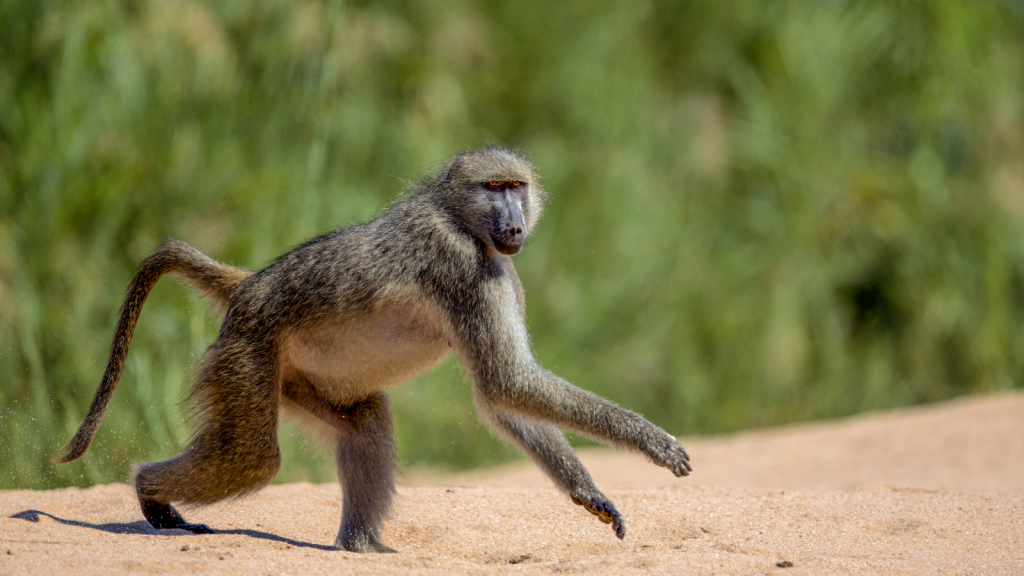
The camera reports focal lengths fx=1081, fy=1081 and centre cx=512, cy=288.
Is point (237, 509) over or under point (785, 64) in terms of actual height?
under

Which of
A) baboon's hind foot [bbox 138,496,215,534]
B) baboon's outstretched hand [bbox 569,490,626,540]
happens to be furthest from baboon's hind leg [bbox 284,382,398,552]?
baboon's outstretched hand [bbox 569,490,626,540]

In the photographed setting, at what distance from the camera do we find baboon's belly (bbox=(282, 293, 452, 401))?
4.45m

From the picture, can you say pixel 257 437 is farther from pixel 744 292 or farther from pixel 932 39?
pixel 932 39

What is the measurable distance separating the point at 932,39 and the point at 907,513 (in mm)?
9135

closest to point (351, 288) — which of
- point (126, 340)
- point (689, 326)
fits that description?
point (126, 340)

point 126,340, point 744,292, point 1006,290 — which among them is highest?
point 1006,290

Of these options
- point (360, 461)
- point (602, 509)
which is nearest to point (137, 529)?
point (360, 461)

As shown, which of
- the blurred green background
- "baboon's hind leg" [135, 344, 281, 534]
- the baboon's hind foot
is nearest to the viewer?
"baboon's hind leg" [135, 344, 281, 534]

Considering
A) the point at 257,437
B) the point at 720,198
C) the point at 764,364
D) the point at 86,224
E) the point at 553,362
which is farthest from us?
the point at 720,198

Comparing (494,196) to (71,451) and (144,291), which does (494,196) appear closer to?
(144,291)

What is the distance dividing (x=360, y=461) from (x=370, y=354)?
476 mm

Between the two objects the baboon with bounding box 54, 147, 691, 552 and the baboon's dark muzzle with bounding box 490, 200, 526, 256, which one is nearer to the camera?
the baboon with bounding box 54, 147, 691, 552

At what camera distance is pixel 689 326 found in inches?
432

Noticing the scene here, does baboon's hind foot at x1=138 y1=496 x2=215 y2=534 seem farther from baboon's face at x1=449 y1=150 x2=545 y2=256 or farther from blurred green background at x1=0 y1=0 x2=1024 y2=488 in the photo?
blurred green background at x1=0 y1=0 x2=1024 y2=488
